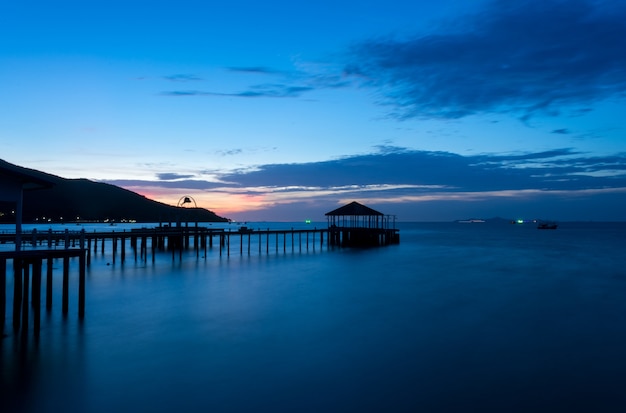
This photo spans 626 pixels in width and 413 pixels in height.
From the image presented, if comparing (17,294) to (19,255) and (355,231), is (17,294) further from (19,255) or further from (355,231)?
(355,231)

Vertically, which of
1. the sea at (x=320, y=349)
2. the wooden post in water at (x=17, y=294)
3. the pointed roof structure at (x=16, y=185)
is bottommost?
the sea at (x=320, y=349)

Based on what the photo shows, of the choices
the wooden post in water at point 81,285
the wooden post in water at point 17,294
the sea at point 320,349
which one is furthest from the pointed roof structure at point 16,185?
the sea at point 320,349

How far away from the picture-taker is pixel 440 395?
30.3ft

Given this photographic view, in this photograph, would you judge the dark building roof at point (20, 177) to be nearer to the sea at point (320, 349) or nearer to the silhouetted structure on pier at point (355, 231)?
the sea at point (320, 349)

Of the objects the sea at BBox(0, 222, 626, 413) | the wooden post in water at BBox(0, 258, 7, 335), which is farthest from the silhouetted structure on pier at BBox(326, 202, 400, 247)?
the wooden post in water at BBox(0, 258, 7, 335)

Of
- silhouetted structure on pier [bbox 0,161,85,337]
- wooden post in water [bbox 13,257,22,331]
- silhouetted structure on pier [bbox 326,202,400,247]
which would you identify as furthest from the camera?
silhouetted structure on pier [bbox 326,202,400,247]

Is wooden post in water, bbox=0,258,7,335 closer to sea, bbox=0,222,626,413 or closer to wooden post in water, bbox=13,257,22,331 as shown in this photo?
sea, bbox=0,222,626,413

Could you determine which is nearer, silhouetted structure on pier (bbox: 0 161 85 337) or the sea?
the sea

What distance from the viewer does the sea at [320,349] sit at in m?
9.02

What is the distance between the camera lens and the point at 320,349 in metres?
12.6

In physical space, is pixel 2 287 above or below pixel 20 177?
below

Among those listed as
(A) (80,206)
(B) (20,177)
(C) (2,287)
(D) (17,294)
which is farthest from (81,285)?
(A) (80,206)

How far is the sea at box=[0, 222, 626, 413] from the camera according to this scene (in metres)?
9.02

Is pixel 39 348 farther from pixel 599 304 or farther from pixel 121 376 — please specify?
pixel 599 304
